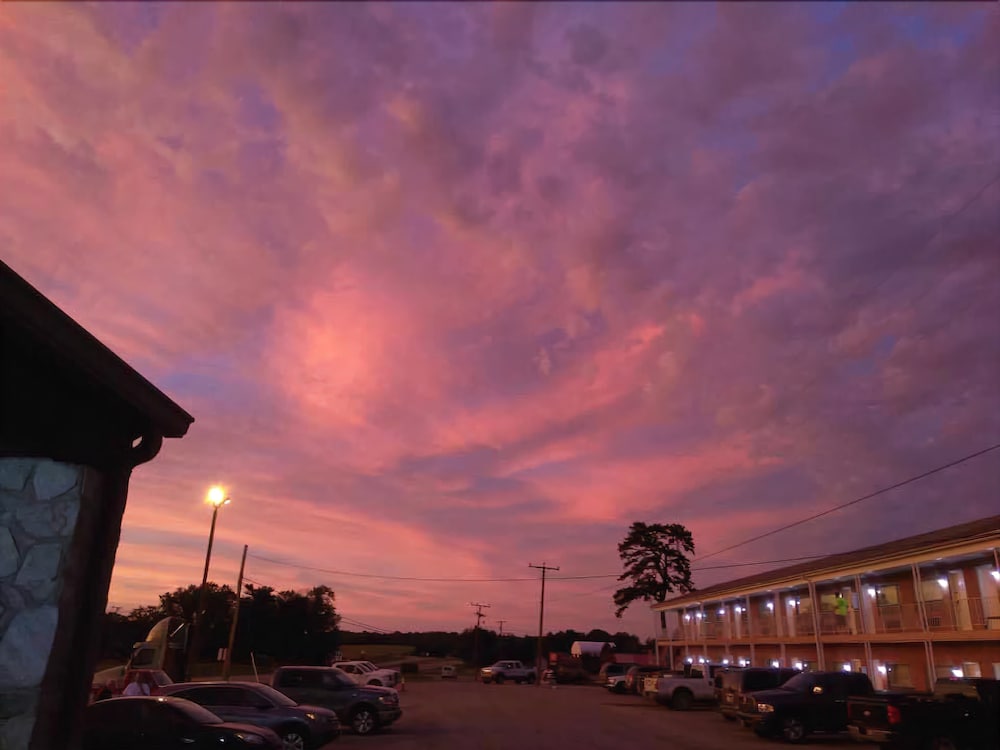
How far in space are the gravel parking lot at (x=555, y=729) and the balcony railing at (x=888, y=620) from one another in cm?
714

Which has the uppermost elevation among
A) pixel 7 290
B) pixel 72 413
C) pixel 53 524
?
pixel 7 290

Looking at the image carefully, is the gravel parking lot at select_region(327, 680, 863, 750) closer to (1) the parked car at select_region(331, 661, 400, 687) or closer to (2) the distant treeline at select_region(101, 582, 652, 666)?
(1) the parked car at select_region(331, 661, 400, 687)

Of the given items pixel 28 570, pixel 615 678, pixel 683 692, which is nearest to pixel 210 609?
pixel 615 678

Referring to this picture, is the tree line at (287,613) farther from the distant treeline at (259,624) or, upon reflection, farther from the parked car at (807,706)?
the parked car at (807,706)

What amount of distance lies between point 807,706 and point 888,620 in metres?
11.4

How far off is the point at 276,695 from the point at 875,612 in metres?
25.3

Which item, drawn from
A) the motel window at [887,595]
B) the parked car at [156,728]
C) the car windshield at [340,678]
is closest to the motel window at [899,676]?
the motel window at [887,595]

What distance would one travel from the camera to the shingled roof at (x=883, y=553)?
24.2 meters

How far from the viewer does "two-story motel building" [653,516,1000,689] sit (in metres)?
24.5

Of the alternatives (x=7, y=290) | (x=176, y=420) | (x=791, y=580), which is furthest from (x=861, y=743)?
(x=7, y=290)

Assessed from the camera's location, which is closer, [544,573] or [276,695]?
[276,695]

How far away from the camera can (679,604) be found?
51.9m

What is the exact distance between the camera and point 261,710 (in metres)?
15.4

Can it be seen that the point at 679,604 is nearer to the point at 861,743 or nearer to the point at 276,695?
the point at 861,743
